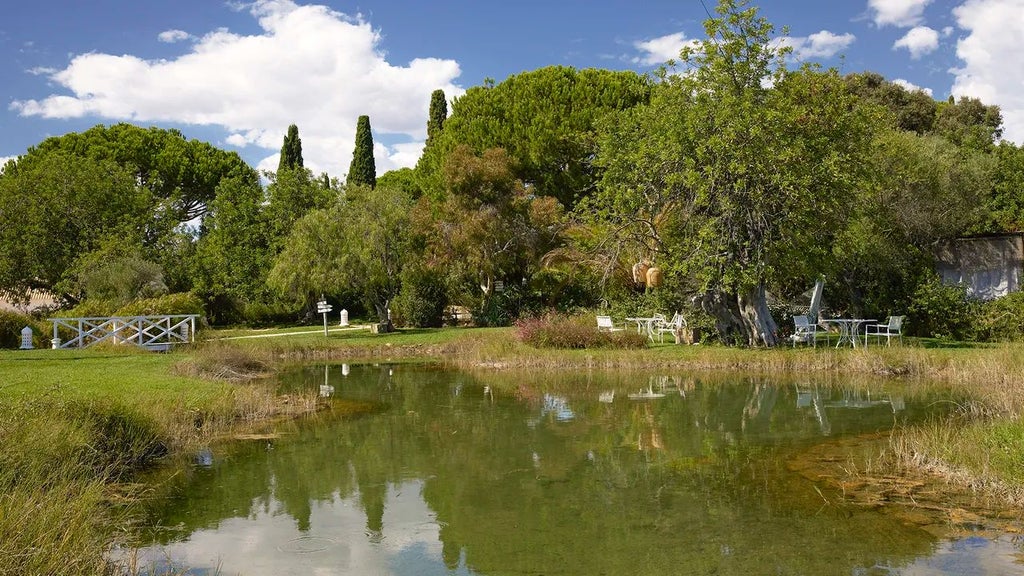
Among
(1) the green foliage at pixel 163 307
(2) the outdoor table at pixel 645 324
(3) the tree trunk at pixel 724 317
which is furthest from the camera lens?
(1) the green foliage at pixel 163 307

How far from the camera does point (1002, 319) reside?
68.0 feet

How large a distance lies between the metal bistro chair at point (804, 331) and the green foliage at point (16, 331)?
69.5 feet

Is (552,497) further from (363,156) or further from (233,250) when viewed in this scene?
(363,156)

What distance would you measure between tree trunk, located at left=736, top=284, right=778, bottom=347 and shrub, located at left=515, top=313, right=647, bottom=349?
108 inches

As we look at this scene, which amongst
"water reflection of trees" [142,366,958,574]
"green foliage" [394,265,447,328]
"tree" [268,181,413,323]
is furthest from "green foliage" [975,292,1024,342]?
"tree" [268,181,413,323]

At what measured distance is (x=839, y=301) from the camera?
24797 mm

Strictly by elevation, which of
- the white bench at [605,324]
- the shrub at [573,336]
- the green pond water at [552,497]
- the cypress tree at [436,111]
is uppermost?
the cypress tree at [436,111]

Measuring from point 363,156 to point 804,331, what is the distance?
3411 centimetres

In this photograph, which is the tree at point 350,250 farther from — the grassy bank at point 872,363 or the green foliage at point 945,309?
the green foliage at point 945,309

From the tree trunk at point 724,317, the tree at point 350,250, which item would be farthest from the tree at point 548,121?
the tree trunk at point 724,317

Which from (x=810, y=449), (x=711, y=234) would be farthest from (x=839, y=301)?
(x=810, y=449)

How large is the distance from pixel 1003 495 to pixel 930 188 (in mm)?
18016

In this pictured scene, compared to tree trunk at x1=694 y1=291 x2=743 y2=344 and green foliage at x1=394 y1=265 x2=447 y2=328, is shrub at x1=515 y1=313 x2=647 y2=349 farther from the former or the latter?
green foliage at x1=394 y1=265 x2=447 y2=328

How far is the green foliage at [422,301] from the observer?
3072 centimetres
